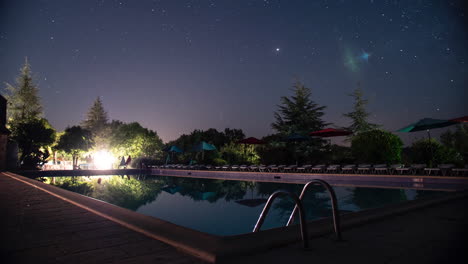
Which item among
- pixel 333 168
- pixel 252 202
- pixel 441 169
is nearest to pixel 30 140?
pixel 252 202

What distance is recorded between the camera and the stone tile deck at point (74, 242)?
2293 millimetres

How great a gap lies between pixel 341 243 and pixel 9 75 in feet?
127

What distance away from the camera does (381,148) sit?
16.1 meters

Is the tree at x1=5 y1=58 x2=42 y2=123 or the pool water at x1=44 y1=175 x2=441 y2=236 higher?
the tree at x1=5 y1=58 x2=42 y2=123

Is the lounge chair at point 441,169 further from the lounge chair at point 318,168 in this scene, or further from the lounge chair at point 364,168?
the lounge chair at point 318,168

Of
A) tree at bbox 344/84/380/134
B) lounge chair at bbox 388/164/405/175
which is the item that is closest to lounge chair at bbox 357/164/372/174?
lounge chair at bbox 388/164/405/175

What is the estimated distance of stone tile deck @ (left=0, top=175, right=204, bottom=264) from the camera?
2.29 meters

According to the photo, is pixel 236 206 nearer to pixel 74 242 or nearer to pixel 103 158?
pixel 74 242

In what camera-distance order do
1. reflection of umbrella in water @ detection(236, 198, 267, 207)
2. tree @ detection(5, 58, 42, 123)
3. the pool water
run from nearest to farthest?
the pool water < reflection of umbrella in water @ detection(236, 198, 267, 207) < tree @ detection(5, 58, 42, 123)

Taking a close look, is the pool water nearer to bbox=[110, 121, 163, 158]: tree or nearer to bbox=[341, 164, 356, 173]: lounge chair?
bbox=[341, 164, 356, 173]: lounge chair

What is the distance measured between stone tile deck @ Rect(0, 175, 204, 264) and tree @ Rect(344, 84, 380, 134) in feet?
102

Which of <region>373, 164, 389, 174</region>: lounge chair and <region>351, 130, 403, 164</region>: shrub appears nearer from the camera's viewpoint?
<region>373, 164, 389, 174</region>: lounge chair

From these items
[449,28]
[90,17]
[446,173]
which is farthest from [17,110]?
[449,28]

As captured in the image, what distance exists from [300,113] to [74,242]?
23.4 metres
